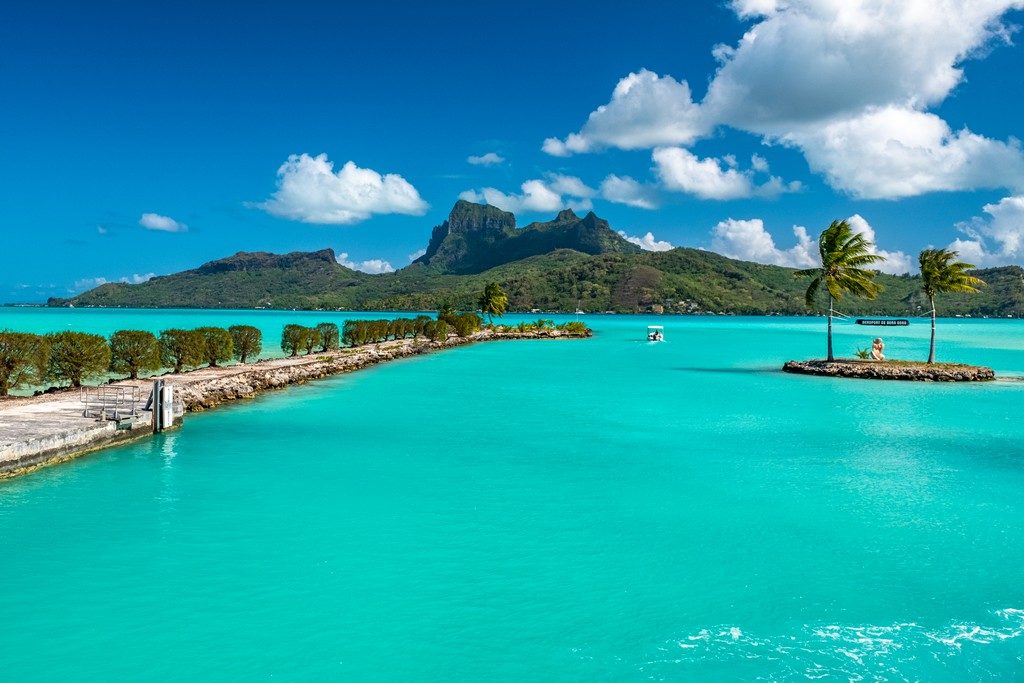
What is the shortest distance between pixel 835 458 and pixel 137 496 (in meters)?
19.2

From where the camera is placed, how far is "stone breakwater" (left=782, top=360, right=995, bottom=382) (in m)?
45.1

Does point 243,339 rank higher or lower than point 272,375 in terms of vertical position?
higher

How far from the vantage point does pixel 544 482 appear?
1756cm

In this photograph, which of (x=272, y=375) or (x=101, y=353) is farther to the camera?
(x=272, y=375)

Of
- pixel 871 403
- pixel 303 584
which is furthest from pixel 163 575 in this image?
pixel 871 403

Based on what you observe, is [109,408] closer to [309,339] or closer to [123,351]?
[123,351]

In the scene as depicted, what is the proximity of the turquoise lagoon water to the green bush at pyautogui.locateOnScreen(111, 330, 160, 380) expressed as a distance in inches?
515

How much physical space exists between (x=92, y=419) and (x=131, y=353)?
14.3 meters

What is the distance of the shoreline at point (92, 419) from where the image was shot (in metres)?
17.9

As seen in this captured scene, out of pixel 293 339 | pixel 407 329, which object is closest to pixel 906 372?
pixel 293 339

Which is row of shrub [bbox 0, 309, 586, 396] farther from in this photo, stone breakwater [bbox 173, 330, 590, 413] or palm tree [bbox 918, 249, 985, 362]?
palm tree [bbox 918, 249, 985, 362]

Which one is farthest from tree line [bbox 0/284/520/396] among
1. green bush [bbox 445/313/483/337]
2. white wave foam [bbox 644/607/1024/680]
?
white wave foam [bbox 644/607/1024/680]

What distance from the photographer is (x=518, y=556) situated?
40.2 feet

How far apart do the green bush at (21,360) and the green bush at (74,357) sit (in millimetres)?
1064
